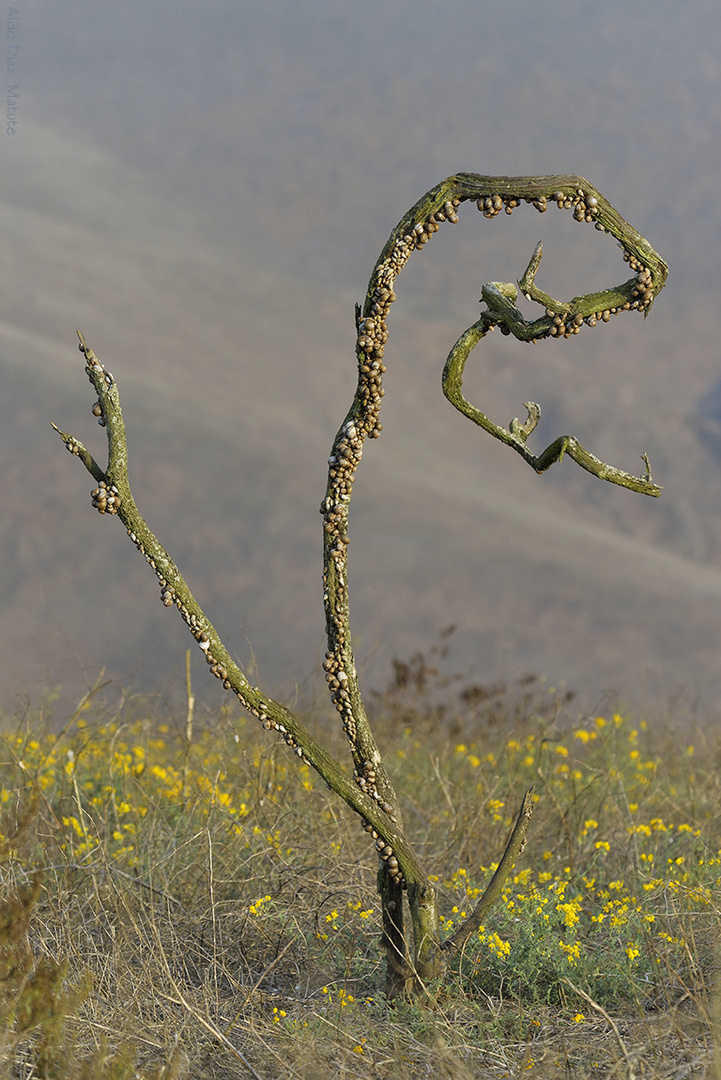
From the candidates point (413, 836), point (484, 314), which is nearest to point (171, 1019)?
point (413, 836)

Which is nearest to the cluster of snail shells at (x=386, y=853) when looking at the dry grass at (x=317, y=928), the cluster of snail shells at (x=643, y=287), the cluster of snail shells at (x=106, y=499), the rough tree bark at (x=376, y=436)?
the rough tree bark at (x=376, y=436)

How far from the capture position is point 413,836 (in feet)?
15.7

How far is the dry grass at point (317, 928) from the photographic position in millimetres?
2645

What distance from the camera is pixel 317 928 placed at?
11.6 ft

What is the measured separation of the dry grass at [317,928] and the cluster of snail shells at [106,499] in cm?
98

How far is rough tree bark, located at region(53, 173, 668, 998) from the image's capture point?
2.95 meters

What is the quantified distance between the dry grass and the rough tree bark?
0.25m

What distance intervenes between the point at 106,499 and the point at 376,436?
909 millimetres

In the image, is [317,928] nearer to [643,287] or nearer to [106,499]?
[106,499]

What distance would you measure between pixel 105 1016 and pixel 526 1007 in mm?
1403

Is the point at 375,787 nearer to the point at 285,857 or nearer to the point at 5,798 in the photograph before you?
the point at 285,857

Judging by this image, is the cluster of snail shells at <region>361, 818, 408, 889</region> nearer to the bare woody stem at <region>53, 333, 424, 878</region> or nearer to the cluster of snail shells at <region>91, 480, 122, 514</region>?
the bare woody stem at <region>53, 333, 424, 878</region>

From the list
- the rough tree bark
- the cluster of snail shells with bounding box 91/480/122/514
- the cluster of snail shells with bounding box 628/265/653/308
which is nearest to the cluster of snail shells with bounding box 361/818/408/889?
the rough tree bark

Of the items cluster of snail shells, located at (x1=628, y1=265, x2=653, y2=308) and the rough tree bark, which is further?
cluster of snail shells, located at (x1=628, y1=265, x2=653, y2=308)
